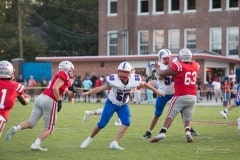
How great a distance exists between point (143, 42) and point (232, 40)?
877cm

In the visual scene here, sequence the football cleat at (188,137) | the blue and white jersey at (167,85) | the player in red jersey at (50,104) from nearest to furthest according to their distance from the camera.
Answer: the player in red jersey at (50,104)
the football cleat at (188,137)
the blue and white jersey at (167,85)

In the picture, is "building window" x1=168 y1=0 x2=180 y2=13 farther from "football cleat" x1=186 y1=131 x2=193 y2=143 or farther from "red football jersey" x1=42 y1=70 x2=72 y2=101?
"red football jersey" x1=42 y1=70 x2=72 y2=101

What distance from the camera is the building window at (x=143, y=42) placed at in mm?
56219

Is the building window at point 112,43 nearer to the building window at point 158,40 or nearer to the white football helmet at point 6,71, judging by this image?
the building window at point 158,40

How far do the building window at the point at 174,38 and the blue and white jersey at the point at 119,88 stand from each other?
4166 cm

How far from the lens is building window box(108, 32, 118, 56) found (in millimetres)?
57250

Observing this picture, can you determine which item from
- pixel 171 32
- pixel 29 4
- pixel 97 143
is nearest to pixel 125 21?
pixel 171 32

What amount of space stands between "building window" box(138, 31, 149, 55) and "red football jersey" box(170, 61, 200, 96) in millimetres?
42025

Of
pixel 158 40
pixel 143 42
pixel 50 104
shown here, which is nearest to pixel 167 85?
pixel 50 104

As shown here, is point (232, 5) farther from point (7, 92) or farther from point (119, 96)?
point (7, 92)

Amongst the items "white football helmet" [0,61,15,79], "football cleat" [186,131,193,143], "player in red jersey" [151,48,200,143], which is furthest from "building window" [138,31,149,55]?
"white football helmet" [0,61,15,79]

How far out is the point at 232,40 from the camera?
51.8 meters

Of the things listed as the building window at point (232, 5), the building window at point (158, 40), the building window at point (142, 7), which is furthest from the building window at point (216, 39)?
the building window at point (142, 7)

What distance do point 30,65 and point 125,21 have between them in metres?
11.7
